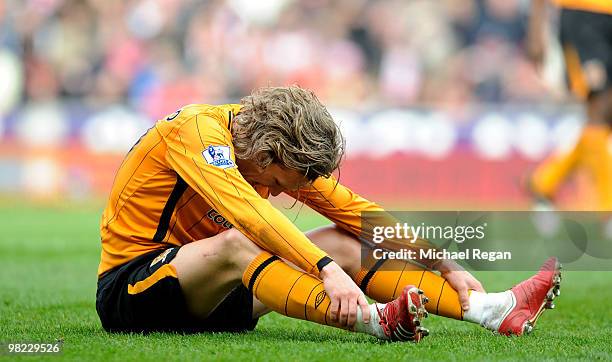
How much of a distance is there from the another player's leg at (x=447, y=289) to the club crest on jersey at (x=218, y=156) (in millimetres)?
569

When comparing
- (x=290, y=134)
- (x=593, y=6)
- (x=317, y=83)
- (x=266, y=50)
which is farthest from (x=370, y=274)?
(x=266, y=50)

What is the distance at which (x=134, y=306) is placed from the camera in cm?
418

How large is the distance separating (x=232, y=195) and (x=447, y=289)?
0.99 m

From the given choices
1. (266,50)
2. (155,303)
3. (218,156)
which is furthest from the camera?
(266,50)

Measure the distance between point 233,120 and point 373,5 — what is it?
12922mm

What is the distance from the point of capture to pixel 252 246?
12.8ft

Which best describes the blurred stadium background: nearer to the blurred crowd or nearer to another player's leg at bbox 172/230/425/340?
the blurred crowd

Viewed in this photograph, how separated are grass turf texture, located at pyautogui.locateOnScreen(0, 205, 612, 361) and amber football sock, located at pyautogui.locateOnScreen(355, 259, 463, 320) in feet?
0.41

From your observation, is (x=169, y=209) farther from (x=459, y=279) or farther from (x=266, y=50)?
(x=266, y=50)

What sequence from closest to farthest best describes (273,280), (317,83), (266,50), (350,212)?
(273,280) < (350,212) < (317,83) < (266,50)

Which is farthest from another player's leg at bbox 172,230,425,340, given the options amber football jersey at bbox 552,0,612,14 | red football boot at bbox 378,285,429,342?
amber football jersey at bbox 552,0,612,14

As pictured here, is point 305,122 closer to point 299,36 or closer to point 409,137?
point 409,137

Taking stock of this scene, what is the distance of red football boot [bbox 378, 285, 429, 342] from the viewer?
12.1 feet

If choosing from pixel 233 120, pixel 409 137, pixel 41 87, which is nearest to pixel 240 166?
pixel 233 120
